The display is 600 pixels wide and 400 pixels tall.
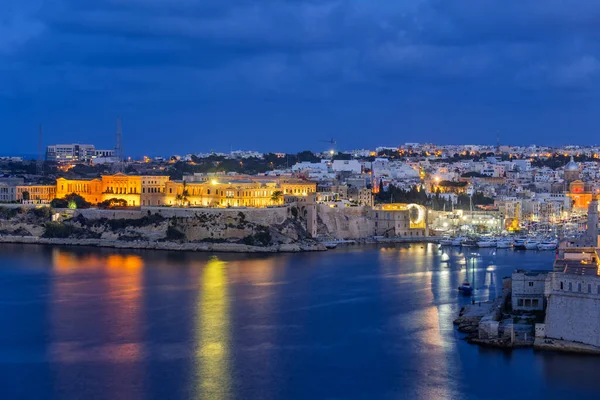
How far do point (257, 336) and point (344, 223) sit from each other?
11.5 metres

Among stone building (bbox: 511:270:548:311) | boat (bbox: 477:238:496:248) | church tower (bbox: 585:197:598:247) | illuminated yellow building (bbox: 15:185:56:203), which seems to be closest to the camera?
stone building (bbox: 511:270:548:311)

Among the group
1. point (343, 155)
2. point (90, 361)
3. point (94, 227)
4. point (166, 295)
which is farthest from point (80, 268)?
point (343, 155)

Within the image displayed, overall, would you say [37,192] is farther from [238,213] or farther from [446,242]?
[446,242]

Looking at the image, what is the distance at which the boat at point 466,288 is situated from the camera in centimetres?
1345

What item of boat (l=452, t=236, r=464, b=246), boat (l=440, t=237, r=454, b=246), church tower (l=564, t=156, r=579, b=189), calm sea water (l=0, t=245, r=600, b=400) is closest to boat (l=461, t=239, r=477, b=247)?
boat (l=452, t=236, r=464, b=246)

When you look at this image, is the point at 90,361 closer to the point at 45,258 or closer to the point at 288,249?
the point at 45,258

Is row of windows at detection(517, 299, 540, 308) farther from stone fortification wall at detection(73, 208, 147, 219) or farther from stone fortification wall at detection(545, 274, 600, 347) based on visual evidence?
stone fortification wall at detection(73, 208, 147, 219)

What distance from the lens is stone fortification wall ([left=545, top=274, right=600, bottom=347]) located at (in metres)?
9.46

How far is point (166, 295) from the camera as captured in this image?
1359cm

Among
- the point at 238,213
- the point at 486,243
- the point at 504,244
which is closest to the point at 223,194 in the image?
the point at 238,213

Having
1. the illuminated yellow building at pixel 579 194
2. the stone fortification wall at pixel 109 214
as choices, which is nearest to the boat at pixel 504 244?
the stone fortification wall at pixel 109 214

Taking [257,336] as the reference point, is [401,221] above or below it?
above

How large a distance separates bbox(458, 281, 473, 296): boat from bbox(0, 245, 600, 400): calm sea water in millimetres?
185

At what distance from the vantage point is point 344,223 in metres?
22.4
